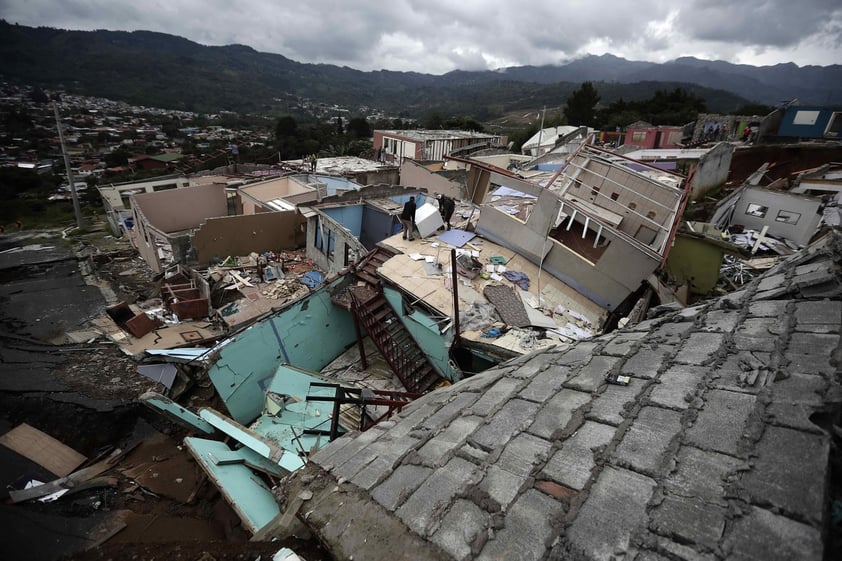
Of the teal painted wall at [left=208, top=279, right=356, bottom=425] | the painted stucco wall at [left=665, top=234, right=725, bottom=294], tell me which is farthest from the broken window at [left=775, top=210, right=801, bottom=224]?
the teal painted wall at [left=208, top=279, right=356, bottom=425]

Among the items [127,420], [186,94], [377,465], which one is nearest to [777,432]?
[377,465]

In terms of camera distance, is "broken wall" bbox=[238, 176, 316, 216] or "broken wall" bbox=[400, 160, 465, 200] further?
"broken wall" bbox=[400, 160, 465, 200]

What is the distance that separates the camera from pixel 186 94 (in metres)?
167

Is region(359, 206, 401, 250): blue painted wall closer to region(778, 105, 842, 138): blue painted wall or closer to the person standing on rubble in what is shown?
the person standing on rubble

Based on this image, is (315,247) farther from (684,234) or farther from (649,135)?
(649,135)

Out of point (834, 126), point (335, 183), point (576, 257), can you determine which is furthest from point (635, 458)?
point (834, 126)

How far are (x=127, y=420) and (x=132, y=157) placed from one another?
62.2 m

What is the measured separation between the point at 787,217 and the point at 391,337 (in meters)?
14.4

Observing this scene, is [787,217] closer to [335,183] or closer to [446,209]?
[446,209]

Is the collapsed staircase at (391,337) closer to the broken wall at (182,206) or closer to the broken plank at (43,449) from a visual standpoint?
the broken plank at (43,449)

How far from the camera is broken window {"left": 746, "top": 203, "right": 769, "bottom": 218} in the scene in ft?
43.4

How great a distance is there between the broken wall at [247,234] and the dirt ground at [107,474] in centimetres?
526

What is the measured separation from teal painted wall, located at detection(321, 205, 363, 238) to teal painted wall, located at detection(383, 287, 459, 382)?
7.89 meters

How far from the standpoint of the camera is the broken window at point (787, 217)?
12.5 m
